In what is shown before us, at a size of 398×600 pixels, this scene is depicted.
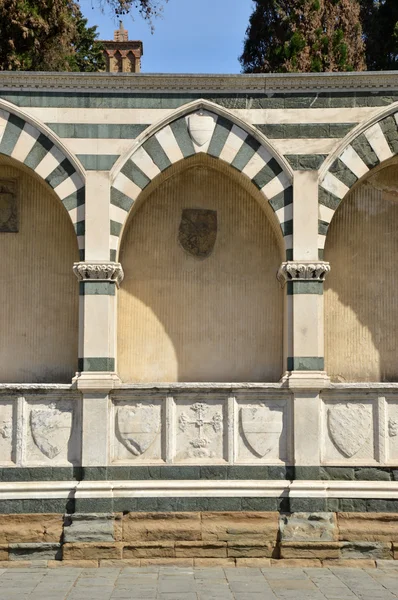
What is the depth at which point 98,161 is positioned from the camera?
410 inches

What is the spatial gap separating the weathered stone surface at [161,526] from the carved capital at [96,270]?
2.52 meters

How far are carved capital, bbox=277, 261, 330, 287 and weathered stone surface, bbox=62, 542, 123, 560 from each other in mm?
3417

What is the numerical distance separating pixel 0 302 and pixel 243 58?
17259 mm

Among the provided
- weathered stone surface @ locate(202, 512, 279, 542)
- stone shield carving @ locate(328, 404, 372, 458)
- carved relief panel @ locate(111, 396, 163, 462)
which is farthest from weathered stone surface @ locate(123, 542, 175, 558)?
stone shield carving @ locate(328, 404, 372, 458)

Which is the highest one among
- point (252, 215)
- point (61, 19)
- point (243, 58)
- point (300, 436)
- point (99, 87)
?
point (243, 58)

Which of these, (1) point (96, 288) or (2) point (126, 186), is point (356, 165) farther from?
(1) point (96, 288)

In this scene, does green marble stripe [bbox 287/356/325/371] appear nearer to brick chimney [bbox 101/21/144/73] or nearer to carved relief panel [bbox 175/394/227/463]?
carved relief panel [bbox 175/394/227/463]

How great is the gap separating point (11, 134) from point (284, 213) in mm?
3108

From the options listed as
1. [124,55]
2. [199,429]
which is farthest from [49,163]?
[124,55]

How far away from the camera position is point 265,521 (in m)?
9.98

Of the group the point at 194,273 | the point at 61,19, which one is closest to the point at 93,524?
the point at 194,273

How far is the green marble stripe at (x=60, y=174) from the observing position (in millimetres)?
10414

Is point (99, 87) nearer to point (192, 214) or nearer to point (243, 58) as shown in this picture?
point (192, 214)

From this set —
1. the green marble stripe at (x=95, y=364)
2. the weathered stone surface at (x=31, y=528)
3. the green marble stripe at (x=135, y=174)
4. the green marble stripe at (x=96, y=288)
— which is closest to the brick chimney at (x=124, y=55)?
the green marble stripe at (x=135, y=174)
